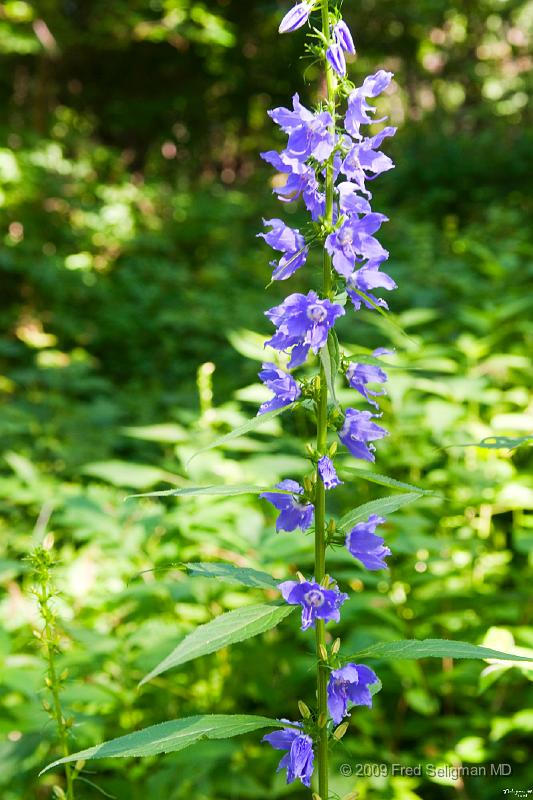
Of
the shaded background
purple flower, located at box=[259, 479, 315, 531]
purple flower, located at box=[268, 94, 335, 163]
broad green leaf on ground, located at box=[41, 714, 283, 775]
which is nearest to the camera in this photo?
broad green leaf on ground, located at box=[41, 714, 283, 775]

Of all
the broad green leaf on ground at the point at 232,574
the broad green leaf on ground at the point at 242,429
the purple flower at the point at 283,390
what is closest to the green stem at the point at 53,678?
the broad green leaf on ground at the point at 232,574

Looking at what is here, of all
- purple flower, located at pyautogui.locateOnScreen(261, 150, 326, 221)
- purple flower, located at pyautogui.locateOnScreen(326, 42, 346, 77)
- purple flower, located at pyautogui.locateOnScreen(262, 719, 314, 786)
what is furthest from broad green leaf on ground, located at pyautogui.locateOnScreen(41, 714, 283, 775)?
purple flower, located at pyautogui.locateOnScreen(326, 42, 346, 77)

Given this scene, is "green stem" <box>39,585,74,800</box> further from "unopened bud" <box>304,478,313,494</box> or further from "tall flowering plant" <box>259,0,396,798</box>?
"unopened bud" <box>304,478,313,494</box>

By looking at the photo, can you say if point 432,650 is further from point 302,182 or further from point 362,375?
point 302,182

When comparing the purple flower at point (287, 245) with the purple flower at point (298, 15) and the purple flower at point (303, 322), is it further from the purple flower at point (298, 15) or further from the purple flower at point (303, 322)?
the purple flower at point (298, 15)

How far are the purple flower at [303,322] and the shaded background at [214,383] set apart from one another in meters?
0.17

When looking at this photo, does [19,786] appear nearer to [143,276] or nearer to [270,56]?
[143,276]

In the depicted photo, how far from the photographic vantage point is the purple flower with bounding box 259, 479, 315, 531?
124 centimetres

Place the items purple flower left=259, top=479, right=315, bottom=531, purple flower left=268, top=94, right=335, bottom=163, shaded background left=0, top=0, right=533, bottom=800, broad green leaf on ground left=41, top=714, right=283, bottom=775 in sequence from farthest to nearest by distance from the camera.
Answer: shaded background left=0, top=0, right=533, bottom=800
purple flower left=259, top=479, right=315, bottom=531
purple flower left=268, top=94, right=335, bottom=163
broad green leaf on ground left=41, top=714, right=283, bottom=775

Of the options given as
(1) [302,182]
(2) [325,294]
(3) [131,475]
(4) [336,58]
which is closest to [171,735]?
(2) [325,294]

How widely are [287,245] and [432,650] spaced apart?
65 cm

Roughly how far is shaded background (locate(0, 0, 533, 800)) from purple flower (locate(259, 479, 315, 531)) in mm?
277

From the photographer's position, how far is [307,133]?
1.15 meters

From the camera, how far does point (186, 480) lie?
260cm
